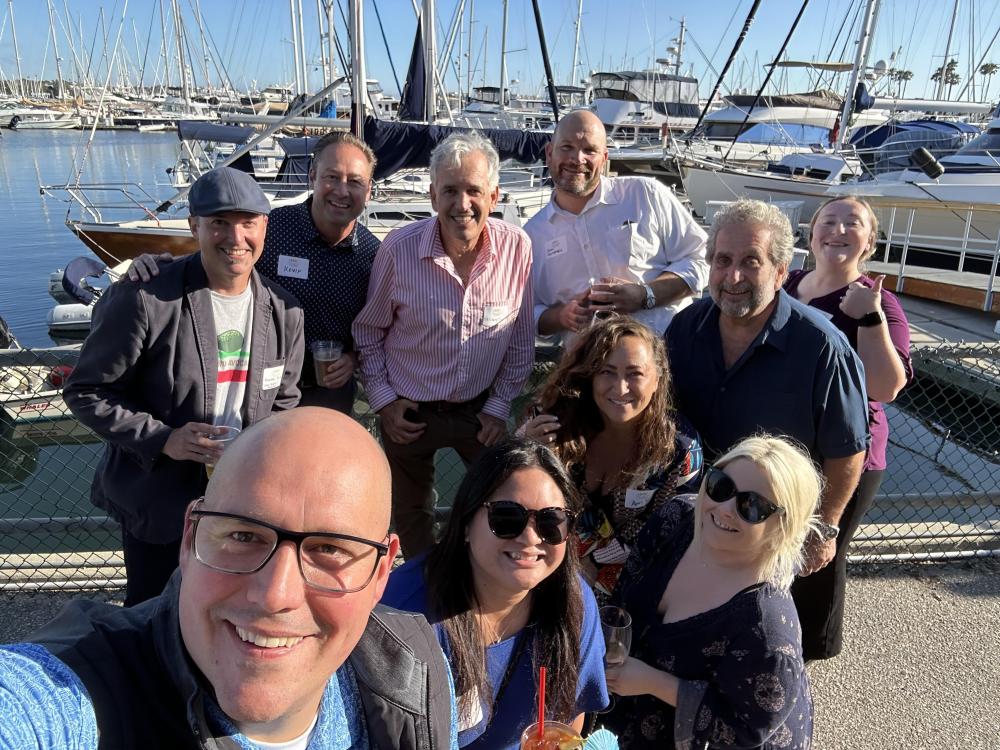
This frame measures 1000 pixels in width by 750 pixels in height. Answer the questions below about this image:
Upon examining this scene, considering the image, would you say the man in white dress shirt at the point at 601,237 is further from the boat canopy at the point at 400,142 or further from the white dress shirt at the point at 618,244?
the boat canopy at the point at 400,142

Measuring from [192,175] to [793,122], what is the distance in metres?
23.2

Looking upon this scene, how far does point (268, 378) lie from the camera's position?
239cm

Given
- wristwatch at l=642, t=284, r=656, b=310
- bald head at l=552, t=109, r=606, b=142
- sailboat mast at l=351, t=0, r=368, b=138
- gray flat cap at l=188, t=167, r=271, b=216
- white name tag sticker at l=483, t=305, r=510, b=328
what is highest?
sailboat mast at l=351, t=0, r=368, b=138

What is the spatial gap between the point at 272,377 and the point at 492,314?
98 centimetres

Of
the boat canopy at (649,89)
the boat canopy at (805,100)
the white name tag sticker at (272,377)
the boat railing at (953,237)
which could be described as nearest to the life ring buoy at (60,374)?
the white name tag sticker at (272,377)

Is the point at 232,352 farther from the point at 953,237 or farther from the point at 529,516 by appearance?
the point at 953,237

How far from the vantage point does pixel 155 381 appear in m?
2.21

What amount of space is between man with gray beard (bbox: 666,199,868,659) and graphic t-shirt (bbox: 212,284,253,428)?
1680 mm

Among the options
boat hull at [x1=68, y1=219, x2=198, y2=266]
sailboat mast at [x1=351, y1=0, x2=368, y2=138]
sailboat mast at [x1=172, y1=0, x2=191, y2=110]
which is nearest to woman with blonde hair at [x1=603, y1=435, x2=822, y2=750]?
sailboat mast at [x1=351, y1=0, x2=368, y2=138]

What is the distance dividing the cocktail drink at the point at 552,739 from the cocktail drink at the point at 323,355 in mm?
1635

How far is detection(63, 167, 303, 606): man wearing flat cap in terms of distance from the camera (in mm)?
2143

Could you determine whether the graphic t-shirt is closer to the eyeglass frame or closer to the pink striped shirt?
the pink striped shirt

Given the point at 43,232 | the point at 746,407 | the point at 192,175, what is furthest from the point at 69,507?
the point at 43,232

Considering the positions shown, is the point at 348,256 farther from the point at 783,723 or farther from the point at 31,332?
the point at 31,332
